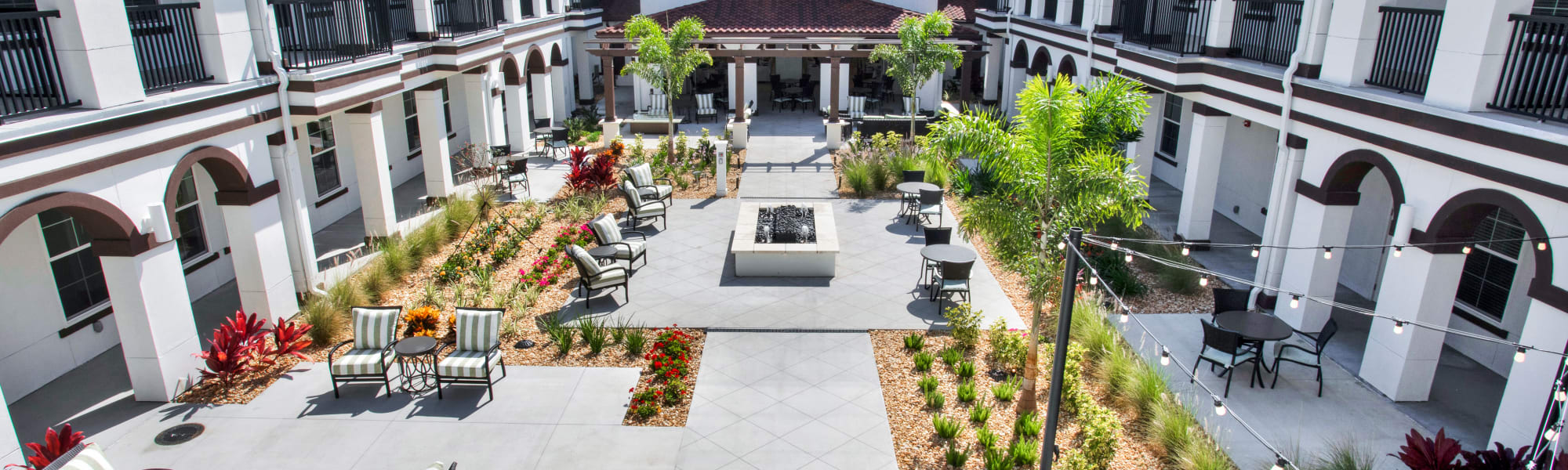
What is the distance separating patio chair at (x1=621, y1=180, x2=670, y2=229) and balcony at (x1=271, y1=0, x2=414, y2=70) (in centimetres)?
433

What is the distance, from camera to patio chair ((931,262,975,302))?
455 inches

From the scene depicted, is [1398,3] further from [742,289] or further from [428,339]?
[428,339]

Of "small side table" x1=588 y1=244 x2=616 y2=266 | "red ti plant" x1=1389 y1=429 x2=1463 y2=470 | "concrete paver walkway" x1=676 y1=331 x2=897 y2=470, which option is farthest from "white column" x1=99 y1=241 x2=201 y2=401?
"red ti plant" x1=1389 y1=429 x2=1463 y2=470

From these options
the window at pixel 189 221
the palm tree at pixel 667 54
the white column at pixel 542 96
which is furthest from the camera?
the white column at pixel 542 96

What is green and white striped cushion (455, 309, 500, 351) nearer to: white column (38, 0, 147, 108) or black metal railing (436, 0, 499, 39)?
white column (38, 0, 147, 108)

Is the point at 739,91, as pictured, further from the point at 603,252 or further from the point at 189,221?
the point at 189,221

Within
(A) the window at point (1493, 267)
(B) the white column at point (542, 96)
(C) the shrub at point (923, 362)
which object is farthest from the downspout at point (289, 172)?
(A) the window at point (1493, 267)

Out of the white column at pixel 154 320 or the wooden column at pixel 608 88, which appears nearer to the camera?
the white column at pixel 154 320

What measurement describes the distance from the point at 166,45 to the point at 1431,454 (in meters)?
12.8

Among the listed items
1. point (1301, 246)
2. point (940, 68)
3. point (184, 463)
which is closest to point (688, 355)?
point (184, 463)

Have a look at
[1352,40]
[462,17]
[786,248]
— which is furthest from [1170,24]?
[462,17]

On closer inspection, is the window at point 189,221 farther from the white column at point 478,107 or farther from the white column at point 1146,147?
the white column at point 1146,147

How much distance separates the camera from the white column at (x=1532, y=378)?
7484mm

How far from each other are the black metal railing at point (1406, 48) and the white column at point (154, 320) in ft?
44.2
